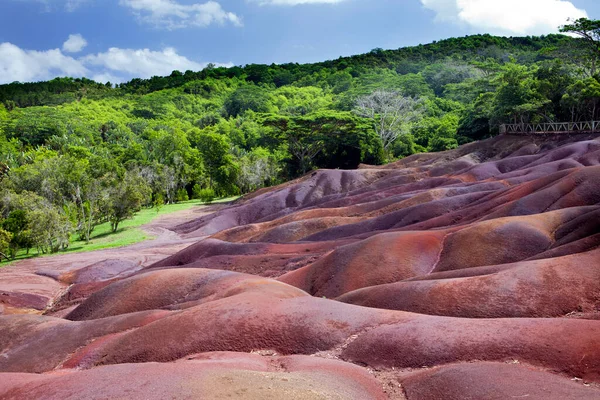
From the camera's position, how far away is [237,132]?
328 feet

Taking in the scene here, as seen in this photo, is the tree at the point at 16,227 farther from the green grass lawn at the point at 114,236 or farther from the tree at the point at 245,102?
the tree at the point at 245,102

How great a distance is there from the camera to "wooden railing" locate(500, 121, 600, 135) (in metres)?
51.5

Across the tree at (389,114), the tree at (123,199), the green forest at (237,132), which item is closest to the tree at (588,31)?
the green forest at (237,132)

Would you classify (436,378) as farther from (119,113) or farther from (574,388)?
(119,113)

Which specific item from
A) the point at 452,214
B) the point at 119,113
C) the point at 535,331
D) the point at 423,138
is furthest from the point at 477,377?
the point at 119,113

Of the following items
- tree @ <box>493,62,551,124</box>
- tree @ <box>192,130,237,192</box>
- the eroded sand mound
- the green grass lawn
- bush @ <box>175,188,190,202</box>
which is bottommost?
the green grass lawn

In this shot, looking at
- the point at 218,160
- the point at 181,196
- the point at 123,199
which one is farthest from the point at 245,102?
the point at 123,199

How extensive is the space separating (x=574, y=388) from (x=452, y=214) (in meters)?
21.3

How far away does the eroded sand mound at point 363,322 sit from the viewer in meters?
8.05

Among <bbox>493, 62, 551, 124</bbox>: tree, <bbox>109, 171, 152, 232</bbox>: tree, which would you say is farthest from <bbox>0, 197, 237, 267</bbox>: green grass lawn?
<bbox>493, 62, 551, 124</bbox>: tree

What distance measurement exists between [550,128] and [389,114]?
26845 mm

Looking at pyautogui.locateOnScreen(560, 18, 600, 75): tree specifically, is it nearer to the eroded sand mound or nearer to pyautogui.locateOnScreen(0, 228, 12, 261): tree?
the eroded sand mound

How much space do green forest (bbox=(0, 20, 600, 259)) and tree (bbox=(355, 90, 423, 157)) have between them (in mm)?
239

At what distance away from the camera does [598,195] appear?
22.7 m
